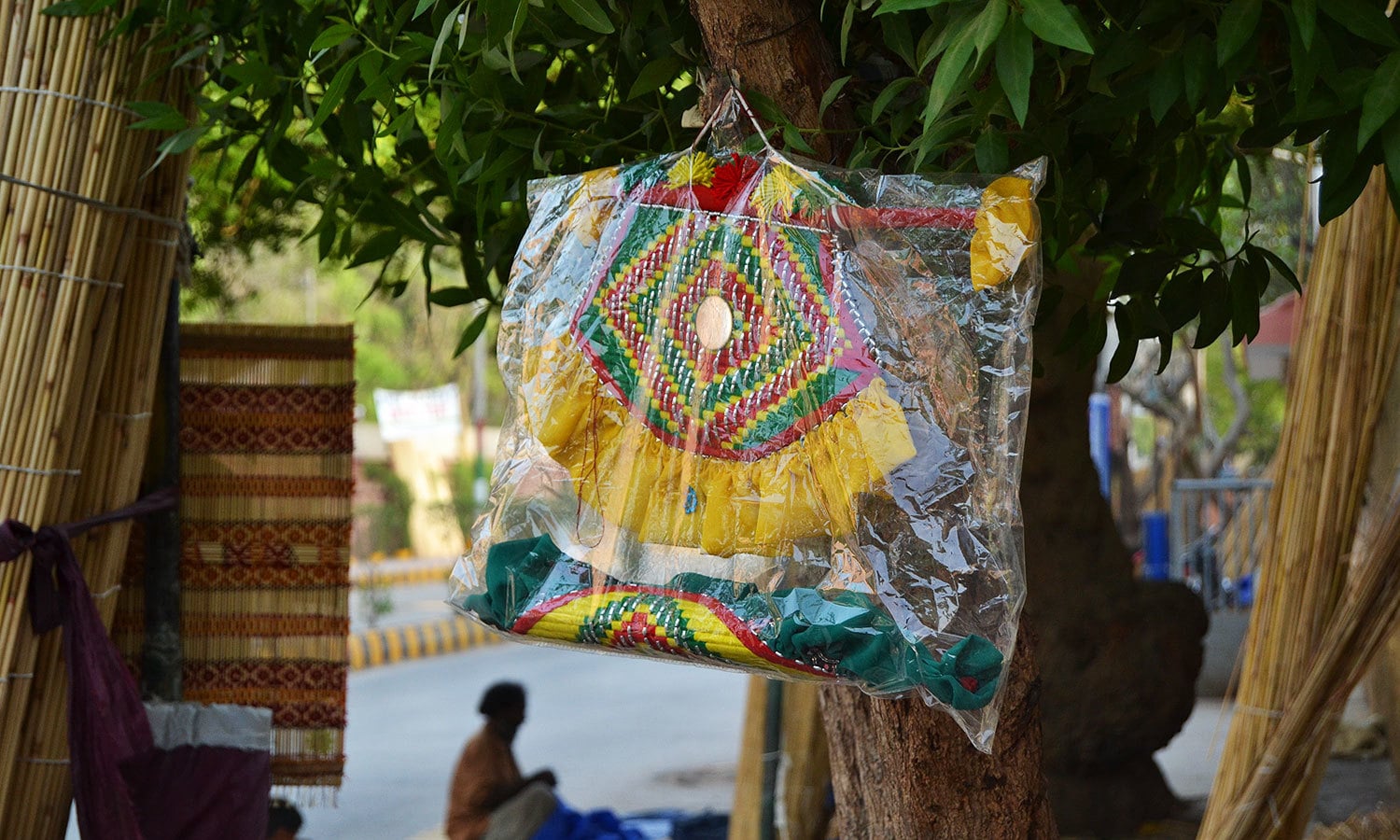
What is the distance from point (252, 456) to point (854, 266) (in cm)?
133

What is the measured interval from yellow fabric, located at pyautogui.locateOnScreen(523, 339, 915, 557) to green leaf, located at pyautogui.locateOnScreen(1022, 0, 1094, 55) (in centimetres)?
30

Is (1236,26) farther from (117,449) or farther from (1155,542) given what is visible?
(1155,542)

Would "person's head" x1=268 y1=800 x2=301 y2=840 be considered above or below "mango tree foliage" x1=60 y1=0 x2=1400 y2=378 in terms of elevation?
below

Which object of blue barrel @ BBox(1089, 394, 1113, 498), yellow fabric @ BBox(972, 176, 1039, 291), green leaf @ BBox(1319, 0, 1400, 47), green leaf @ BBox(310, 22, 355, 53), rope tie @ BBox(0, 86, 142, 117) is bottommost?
yellow fabric @ BBox(972, 176, 1039, 291)

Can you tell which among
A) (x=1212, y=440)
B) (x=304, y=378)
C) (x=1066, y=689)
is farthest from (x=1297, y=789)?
(x=1212, y=440)

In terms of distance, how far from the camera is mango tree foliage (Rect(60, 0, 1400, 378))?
3.09 ft

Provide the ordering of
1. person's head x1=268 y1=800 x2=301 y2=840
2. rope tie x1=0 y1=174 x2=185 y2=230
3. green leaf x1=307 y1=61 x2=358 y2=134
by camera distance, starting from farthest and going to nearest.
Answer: person's head x1=268 y1=800 x2=301 y2=840 → rope tie x1=0 y1=174 x2=185 y2=230 → green leaf x1=307 y1=61 x2=358 y2=134

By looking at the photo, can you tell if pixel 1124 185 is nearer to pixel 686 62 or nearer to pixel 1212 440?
pixel 686 62

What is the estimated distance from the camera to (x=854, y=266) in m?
1.04

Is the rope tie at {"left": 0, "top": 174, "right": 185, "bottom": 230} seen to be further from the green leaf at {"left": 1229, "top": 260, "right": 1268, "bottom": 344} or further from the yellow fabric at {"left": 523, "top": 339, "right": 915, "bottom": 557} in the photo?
the green leaf at {"left": 1229, "top": 260, "right": 1268, "bottom": 344}

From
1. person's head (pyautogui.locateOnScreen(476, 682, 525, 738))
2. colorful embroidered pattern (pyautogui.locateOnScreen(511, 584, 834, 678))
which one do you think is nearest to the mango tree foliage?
colorful embroidered pattern (pyautogui.locateOnScreen(511, 584, 834, 678))

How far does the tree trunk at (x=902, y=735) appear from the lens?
3.94 feet

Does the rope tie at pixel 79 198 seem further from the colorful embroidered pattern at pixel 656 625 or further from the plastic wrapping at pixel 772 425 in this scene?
the colorful embroidered pattern at pixel 656 625

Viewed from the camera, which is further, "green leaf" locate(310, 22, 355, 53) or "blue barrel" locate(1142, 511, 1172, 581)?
"blue barrel" locate(1142, 511, 1172, 581)
